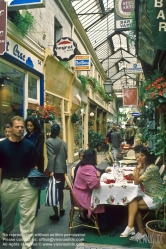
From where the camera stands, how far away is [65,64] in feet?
38.2

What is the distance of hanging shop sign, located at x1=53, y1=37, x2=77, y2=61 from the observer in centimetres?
970

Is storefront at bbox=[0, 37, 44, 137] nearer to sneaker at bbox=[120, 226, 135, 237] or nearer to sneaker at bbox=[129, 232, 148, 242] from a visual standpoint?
sneaker at bbox=[120, 226, 135, 237]

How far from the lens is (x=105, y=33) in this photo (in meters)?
21.8

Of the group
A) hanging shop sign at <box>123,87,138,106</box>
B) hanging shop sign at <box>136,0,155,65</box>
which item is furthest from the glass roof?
hanging shop sign at <box>123,87,138,106</box>

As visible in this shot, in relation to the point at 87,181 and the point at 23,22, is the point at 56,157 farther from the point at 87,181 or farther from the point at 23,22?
the point at 23,22

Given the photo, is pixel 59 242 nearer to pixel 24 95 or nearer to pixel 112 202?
pixel 112 202

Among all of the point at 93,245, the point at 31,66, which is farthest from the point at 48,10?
the point at 93,245

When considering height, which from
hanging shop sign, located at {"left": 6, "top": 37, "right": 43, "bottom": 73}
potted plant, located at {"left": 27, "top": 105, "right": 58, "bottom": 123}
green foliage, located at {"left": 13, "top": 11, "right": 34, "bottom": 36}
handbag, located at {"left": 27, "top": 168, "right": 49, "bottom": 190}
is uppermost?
→ green foliage, located at {"left": 13, "top": 11, "right": 34, "bottom": 36}

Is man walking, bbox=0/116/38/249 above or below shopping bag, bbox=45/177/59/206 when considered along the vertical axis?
above

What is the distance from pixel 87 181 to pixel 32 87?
17.6 feet

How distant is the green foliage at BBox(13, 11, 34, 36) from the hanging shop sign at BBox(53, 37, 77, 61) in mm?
2344

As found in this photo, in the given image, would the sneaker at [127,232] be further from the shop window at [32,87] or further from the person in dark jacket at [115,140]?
the person in dark jacket at [115,140]

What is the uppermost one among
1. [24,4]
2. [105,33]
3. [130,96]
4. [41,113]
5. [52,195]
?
[105,33]

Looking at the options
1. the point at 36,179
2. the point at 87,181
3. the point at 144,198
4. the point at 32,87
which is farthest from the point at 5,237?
the point at 32,87
